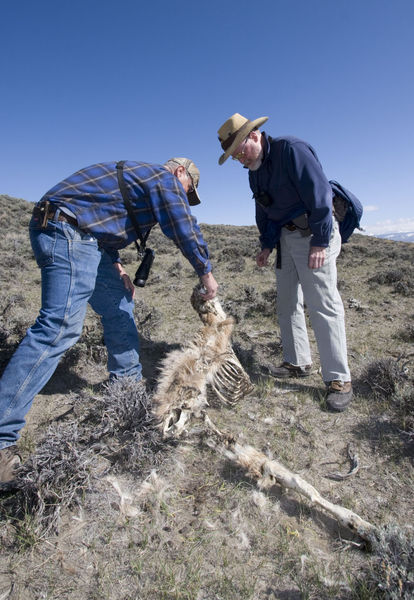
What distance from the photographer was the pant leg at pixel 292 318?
3.73 m

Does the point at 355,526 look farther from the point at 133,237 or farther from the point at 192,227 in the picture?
the point at 133,237

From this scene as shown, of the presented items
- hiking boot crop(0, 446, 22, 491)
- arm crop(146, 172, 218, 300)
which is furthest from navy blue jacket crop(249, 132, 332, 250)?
hiking boot crop(0, 446, 22, 491)

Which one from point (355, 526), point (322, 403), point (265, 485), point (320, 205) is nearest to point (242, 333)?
point (322, 403)

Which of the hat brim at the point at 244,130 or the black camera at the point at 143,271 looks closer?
the hat brim at the point at 244,130

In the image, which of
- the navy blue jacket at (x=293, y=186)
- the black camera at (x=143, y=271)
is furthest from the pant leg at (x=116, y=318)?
the navy blue jacket at (x=293, y=186)

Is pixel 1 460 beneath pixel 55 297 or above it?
beneath

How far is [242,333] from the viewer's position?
516 centimetres

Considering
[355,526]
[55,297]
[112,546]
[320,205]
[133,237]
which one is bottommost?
[112,546]

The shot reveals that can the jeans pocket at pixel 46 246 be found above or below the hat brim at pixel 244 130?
below

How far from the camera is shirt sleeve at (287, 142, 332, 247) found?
9.29 feet

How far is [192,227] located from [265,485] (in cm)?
200

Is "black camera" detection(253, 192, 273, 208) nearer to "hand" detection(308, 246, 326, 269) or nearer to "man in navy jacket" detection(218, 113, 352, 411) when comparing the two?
"man in navy jacket" detection(218, 113, 352, 411)

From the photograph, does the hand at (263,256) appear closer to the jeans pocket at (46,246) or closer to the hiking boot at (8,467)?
the jeans pocket at (46,246)

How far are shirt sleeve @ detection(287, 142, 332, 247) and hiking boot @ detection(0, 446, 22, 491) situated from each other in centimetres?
296
